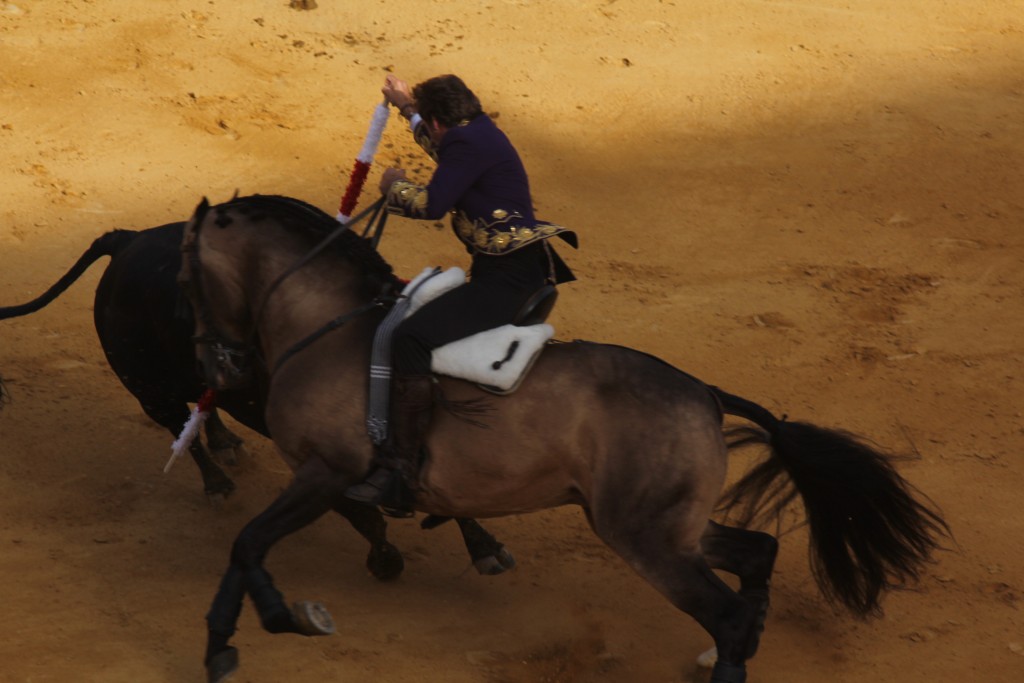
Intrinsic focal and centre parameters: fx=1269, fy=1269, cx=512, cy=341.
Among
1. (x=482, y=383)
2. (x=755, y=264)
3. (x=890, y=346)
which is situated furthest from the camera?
(x=755, y=264)

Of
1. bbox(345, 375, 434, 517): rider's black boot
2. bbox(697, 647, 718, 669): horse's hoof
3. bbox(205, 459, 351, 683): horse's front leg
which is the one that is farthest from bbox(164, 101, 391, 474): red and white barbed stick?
bbox(697, 647, 718, 669): horse's hoof

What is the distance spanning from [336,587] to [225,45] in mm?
7768

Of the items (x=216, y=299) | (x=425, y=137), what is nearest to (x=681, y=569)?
(x=425, y=137)

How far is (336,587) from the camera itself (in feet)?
21.2

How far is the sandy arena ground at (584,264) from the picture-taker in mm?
6125

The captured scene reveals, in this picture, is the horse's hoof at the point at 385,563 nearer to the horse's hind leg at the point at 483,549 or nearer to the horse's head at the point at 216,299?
the horse's hind leg at the point at 483,549

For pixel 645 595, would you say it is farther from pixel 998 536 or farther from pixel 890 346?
pixel 890 346

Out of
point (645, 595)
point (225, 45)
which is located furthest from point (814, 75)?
point (645, 595)

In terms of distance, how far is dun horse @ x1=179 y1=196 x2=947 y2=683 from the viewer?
205 inches

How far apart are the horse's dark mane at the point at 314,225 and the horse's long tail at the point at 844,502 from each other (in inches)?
65.5

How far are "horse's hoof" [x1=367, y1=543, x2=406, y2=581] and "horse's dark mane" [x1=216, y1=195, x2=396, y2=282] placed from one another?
1.57 metres

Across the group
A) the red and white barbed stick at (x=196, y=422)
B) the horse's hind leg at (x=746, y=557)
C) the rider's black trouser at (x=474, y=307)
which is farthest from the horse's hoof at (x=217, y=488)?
the horse's hind leg at (x=746, y=557)

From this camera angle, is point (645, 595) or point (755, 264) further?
point (755, 264)

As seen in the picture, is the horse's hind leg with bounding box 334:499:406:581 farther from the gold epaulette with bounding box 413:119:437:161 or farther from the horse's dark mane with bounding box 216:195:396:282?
the gold epaulette with bounding box 413:119:437:161
